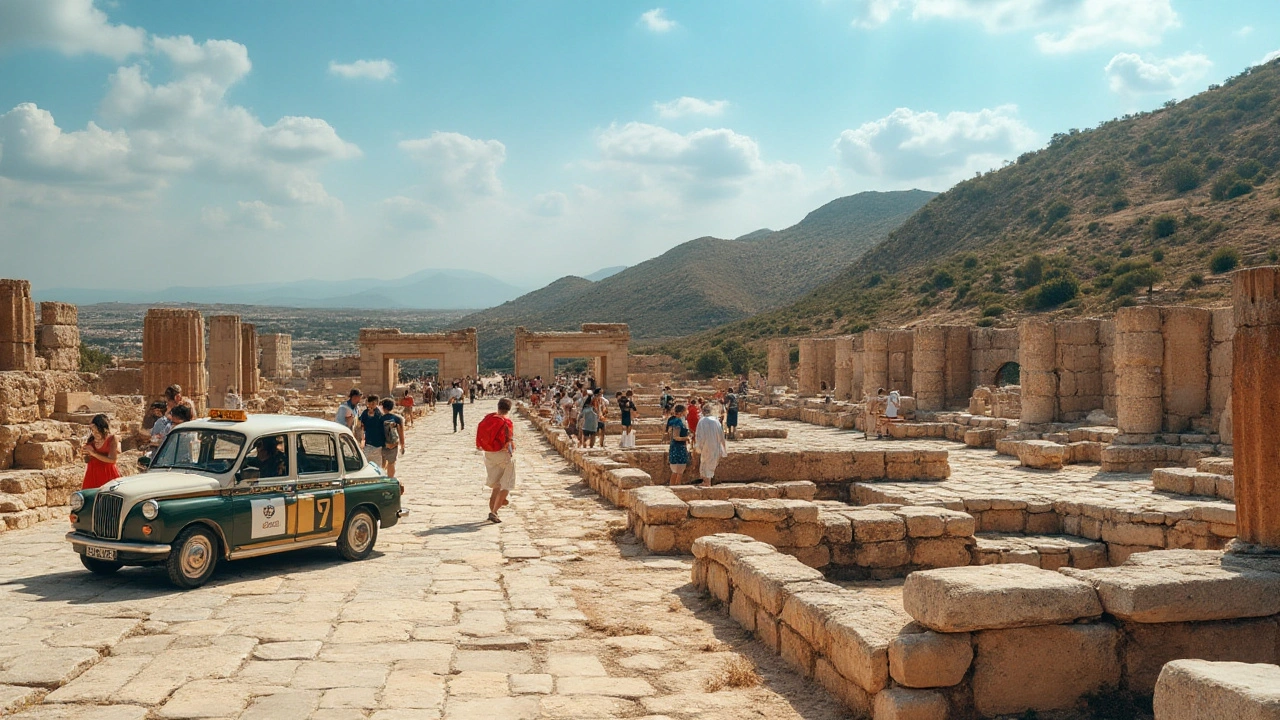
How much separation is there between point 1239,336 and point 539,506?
8523 millimetres

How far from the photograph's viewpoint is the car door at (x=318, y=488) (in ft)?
26.6

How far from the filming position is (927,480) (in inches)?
559

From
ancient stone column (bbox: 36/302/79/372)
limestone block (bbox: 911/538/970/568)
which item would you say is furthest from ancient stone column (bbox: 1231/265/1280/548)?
ancient stone column (bbox: 36/302/79/372)

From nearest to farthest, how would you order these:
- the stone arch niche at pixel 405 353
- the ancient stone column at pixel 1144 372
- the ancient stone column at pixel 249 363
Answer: the ancient stone column at pixel 1144 372 < the ancient stone column at pixel 249 363 < the stone arch niche at pixel 405 353

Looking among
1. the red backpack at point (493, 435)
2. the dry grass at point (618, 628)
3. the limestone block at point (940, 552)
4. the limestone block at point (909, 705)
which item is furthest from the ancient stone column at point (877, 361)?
the limestone block at point (909, 705)

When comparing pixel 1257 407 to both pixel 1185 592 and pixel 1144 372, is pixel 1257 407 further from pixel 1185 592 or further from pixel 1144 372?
pixel 1144 372

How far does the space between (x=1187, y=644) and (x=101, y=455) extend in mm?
9410

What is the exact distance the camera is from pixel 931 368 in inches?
1054

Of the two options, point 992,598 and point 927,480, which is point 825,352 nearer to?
point 927,480

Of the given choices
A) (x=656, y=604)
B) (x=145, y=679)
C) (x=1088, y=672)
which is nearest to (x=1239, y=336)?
(x=1088, y=672)

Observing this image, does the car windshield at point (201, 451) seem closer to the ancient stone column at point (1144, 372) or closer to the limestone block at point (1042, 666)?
the limestone block at point (1042, 666)

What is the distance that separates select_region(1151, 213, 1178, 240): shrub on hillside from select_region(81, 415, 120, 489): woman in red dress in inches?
1903

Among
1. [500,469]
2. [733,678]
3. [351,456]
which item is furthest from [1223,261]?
[733,678]

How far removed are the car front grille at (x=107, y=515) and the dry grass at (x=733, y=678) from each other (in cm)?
483
